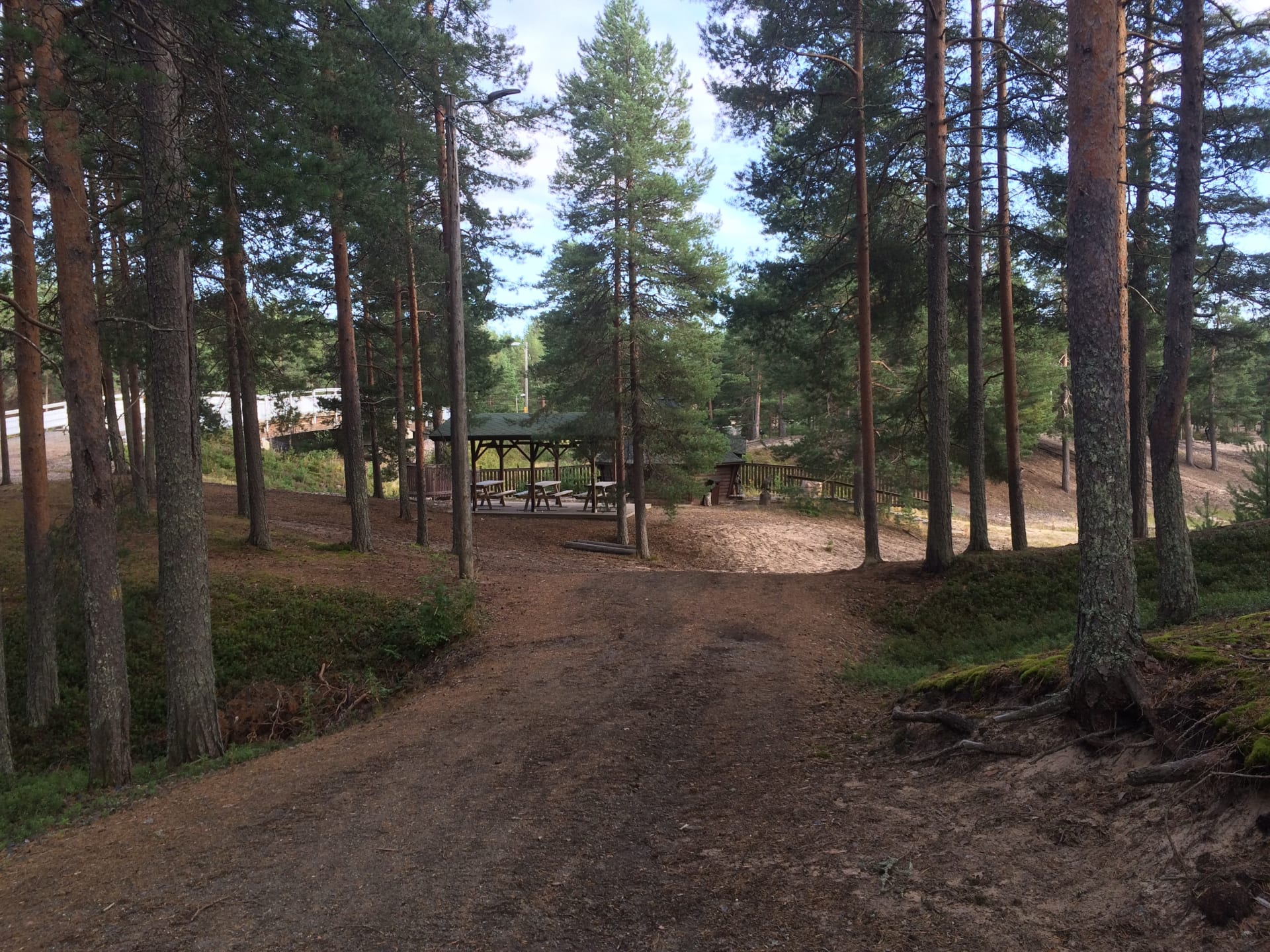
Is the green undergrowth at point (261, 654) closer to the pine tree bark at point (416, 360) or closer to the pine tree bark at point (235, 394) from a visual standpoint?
the pine tree bark at point (235, 394)

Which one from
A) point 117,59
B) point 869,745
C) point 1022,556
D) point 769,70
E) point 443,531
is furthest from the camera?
point 443,531

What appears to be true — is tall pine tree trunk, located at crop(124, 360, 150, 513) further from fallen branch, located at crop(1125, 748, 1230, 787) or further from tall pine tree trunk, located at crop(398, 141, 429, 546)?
fallen branch, located at crop(1125, 748, 1230, 787)

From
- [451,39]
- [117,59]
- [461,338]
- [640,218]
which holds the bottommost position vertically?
[461,338]

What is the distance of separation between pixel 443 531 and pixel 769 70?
512 inches

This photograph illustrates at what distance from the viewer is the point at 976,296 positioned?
1234 cm

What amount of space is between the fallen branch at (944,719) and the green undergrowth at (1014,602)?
1.88 m

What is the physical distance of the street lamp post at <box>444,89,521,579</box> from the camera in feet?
36.9

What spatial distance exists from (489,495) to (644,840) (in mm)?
22509

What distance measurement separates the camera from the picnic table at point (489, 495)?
26281 millimetres

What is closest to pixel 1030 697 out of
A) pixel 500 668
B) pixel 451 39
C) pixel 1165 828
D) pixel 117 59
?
pixel 1165 828

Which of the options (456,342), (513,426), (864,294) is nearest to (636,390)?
(864,294)

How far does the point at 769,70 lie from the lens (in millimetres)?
12461

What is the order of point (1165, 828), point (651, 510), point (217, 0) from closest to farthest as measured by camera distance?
point (1165, 828) → point (217, 0) → point (651, 510)

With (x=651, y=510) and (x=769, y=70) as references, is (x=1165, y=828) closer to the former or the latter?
(x=769, y=70)
